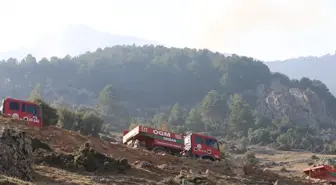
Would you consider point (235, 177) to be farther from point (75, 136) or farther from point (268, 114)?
point (268, 114)

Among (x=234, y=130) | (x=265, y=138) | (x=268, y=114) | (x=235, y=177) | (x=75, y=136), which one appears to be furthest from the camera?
(x=268, y=114)

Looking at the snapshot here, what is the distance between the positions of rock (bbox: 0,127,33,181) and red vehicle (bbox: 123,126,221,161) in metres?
19.8

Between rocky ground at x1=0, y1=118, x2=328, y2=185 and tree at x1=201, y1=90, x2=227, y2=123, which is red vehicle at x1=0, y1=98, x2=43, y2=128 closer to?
rocky ground at x1=0, y1=118, x2=328, y2=185

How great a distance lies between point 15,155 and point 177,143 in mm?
22212

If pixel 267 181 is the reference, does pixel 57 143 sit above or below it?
above

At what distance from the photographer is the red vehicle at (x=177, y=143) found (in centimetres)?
4250

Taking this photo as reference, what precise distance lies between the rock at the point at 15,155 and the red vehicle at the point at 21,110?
19.5 meters

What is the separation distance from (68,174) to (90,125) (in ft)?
215

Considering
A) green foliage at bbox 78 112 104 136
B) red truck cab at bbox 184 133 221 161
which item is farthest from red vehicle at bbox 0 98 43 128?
green foliage at bbox 78 112 104 136

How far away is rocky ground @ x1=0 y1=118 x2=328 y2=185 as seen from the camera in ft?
74.1

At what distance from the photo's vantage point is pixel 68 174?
25.8 m

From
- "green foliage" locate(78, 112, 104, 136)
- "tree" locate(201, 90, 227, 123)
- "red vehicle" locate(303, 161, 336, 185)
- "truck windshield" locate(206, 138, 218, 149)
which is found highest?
"tree" locate(201, 90, 227, 123)

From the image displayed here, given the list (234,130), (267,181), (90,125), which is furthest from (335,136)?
(267,181)

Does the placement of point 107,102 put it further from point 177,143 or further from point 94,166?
point 94,166
